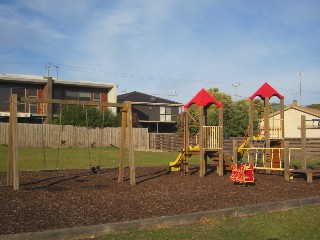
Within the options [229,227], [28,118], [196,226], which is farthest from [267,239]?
[28,118]

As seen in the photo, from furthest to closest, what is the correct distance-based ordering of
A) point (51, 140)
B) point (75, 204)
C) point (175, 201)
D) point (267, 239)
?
point (51, 140) → point (175, 201) → point (75, 204) → point (267, 239)

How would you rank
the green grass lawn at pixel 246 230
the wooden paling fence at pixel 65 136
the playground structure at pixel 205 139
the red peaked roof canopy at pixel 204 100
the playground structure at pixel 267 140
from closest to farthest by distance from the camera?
the green grass lawn at pixel 246 230
the playground structure at pixel 205 139
the red peaked roof canopy at pixel 204 100
the playground structure at pixel 267 140
the wooden paling fence at pixel 65 136

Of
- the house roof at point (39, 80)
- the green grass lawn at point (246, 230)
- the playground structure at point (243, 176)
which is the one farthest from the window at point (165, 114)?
the green grass lawn at point (246, 230)

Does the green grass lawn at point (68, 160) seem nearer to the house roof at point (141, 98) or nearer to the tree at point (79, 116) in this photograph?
the tree at point (79, 116)

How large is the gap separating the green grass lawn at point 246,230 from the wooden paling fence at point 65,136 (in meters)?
26.1

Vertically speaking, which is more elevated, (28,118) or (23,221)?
(28,118)

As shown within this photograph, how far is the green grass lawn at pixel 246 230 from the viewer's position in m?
6.36

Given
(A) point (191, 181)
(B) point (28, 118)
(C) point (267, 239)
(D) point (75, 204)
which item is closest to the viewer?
(C) point (267, 239)

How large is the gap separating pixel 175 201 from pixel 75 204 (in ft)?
7.74

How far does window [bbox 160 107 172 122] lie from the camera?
189 feet

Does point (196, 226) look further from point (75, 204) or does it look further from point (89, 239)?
point (75, 204)

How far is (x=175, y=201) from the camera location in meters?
9.48

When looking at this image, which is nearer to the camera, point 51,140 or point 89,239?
point 89,239

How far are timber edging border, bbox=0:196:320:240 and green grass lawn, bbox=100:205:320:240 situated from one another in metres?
0.18
